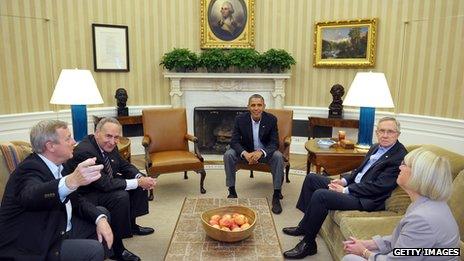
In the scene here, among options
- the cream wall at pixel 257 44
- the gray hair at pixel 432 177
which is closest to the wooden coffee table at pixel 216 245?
the gray hair at pixel 432 177

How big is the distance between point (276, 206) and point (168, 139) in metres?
1.68

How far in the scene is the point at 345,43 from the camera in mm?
5500

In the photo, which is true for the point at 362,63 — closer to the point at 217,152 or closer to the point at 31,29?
the point at 217,152

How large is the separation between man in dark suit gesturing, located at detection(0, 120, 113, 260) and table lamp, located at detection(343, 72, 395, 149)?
108 inches

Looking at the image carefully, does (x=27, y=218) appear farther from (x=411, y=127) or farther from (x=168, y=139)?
(x=411, y=127)

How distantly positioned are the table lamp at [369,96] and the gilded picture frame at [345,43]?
6.20 ft

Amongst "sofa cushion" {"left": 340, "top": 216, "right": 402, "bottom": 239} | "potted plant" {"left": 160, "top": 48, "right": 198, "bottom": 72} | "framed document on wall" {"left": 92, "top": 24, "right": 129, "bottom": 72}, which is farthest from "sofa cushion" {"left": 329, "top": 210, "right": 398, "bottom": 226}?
"framed document on wall" {"left": 92, "top": 24, "right": 129, "bottom": 72}

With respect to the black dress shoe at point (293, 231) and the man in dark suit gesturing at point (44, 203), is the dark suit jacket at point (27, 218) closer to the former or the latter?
the man in dark suit gesturing at point (44, 203)

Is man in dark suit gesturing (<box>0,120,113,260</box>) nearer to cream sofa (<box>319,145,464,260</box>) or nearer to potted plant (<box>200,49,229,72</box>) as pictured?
cream sofa (<box>319,145,464,260</box>)

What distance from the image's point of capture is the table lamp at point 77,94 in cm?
343

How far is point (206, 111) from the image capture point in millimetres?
5918

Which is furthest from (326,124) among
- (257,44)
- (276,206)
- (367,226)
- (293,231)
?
(367,226)

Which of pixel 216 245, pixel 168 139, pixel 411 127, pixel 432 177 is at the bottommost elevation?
pixel 216 245

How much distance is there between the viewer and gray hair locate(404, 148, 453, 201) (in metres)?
1.60
